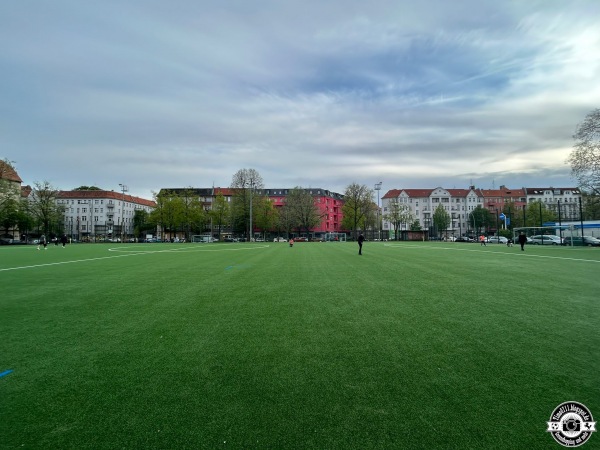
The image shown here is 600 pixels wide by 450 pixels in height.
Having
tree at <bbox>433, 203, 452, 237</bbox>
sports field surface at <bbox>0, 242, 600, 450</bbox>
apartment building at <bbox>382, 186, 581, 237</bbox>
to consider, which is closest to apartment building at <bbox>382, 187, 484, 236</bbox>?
apartment building at <bbox>382, 186, 581, 237</bbox>

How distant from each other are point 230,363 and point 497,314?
18.8 feet

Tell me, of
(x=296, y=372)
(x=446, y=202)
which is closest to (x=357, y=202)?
(x=446, y=202)

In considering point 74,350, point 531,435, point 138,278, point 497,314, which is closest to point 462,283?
point 497,314

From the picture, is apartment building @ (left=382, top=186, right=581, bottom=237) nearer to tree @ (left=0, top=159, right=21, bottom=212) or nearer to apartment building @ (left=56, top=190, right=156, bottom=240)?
apartment building @ (left=56, top=190, right=156, bottom=240)

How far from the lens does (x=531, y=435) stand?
319 centimetres

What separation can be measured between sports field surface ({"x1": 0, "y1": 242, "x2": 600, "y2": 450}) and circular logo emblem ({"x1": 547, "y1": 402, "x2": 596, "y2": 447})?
0.08m

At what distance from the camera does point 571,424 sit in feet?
11.3

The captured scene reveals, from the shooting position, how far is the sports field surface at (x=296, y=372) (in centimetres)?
323

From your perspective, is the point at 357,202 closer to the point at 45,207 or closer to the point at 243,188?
the point at 243,188

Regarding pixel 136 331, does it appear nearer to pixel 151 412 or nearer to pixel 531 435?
pixel 151 412

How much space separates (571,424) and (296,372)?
118 inches

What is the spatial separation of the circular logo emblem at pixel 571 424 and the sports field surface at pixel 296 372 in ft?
0.27

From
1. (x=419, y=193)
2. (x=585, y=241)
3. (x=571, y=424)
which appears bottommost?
(x=585, y=241)

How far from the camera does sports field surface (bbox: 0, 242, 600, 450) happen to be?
3227mm
